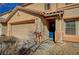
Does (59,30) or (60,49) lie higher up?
(59,30)

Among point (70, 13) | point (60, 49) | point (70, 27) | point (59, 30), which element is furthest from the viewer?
point (70, 27)

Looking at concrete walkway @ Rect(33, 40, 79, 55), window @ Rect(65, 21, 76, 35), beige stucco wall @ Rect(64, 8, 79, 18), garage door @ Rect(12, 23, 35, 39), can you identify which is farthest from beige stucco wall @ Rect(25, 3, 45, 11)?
concrete walkway @ Rect(33, 40, 79, 55)

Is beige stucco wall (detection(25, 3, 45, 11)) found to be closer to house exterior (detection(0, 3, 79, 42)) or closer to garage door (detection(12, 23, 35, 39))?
house exterior (detection(0, 3, 79, 42))

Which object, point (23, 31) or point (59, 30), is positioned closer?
point (59, 30)

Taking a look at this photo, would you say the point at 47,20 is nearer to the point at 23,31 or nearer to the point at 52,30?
the point at 52,30

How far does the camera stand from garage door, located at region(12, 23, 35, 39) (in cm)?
522

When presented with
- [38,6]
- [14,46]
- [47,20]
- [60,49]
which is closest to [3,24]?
[14,46]

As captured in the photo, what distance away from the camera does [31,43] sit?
16.7 ft

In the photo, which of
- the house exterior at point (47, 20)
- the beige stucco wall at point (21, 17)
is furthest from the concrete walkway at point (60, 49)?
the beige stucco wall at point (21, 17)

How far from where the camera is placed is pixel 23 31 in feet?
17.7

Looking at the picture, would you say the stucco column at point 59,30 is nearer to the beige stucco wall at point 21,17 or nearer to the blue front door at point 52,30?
the blue front door at point 52,30

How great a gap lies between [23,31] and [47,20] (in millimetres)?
Result: 786

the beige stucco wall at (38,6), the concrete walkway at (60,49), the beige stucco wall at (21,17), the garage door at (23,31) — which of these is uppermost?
the beige stucco wall at (38,6)

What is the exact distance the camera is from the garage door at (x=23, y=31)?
522 centimetres
